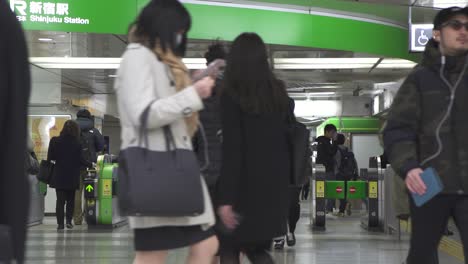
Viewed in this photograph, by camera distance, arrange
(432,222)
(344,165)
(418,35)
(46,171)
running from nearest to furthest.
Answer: (432,222)
(46,171)
(418,35)
(344,165)

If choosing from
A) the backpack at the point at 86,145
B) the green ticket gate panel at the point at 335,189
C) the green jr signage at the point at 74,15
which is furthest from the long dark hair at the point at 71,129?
the green ticket gate panel at the point at 335,189

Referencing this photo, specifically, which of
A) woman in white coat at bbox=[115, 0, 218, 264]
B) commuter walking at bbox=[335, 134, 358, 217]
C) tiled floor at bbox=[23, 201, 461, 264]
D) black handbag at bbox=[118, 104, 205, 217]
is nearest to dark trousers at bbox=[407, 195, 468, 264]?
woman in white coat at bbox=[115, 0, 218, 264]

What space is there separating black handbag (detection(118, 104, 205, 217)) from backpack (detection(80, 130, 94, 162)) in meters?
9.54

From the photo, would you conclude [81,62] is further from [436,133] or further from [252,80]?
[436,133]

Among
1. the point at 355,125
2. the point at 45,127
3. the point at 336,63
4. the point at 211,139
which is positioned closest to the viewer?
the point at 211,139

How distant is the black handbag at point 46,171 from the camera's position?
39.6ft

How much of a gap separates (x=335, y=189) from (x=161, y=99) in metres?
10.2

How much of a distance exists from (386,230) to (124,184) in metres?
9.45

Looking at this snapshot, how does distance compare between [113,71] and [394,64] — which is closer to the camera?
[394,64]

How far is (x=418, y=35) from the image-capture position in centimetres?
1235

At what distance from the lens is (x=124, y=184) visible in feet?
9.25

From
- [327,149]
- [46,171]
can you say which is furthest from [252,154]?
[327,149]

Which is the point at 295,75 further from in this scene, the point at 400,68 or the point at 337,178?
the point at 337,178

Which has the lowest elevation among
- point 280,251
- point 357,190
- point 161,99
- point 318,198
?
point 280,251
